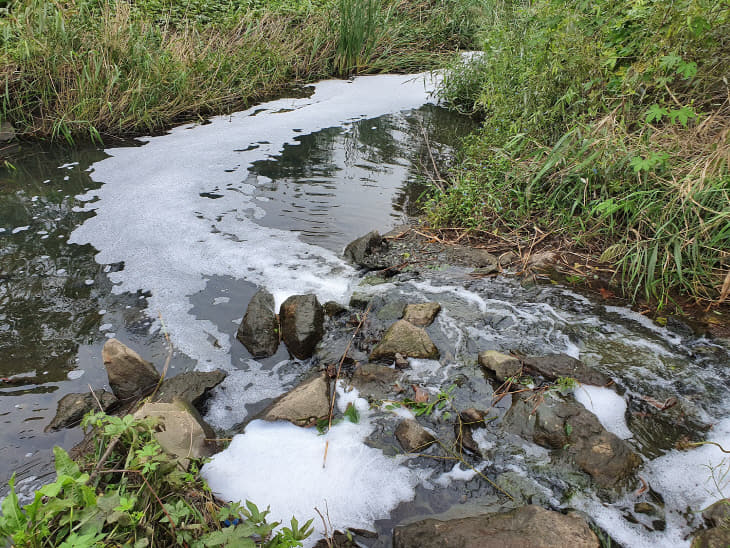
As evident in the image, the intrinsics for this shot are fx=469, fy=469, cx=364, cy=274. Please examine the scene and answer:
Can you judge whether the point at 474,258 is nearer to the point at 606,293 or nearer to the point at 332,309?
the point at 606,293

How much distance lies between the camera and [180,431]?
1878 mm

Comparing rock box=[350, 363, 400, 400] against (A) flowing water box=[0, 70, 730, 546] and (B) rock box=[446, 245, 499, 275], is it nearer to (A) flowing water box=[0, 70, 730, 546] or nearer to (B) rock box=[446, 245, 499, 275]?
(A) flowing water box=[0, 70, 730, 546]

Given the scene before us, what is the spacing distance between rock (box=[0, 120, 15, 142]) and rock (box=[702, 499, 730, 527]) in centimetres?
643

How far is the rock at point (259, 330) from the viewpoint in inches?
100

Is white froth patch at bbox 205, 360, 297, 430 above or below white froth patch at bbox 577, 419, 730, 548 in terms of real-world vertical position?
below

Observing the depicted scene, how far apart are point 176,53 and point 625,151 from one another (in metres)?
5.53

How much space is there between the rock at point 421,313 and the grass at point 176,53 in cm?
431

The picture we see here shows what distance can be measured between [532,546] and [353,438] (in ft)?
2.66

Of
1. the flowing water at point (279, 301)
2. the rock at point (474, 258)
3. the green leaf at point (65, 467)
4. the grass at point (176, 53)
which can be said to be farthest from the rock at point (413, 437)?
the grass at point (176, 53)

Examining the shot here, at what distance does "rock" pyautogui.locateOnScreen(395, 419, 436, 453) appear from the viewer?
1.96 m

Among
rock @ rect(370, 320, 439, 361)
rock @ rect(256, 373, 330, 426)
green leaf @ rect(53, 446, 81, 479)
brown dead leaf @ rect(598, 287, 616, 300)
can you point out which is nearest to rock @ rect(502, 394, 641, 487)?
rock @ rect(370, 320, 439, 361)

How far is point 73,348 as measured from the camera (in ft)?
8.28

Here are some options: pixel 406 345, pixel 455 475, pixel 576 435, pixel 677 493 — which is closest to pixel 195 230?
pixel 406 345

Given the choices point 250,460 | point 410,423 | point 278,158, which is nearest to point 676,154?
point 410,423
